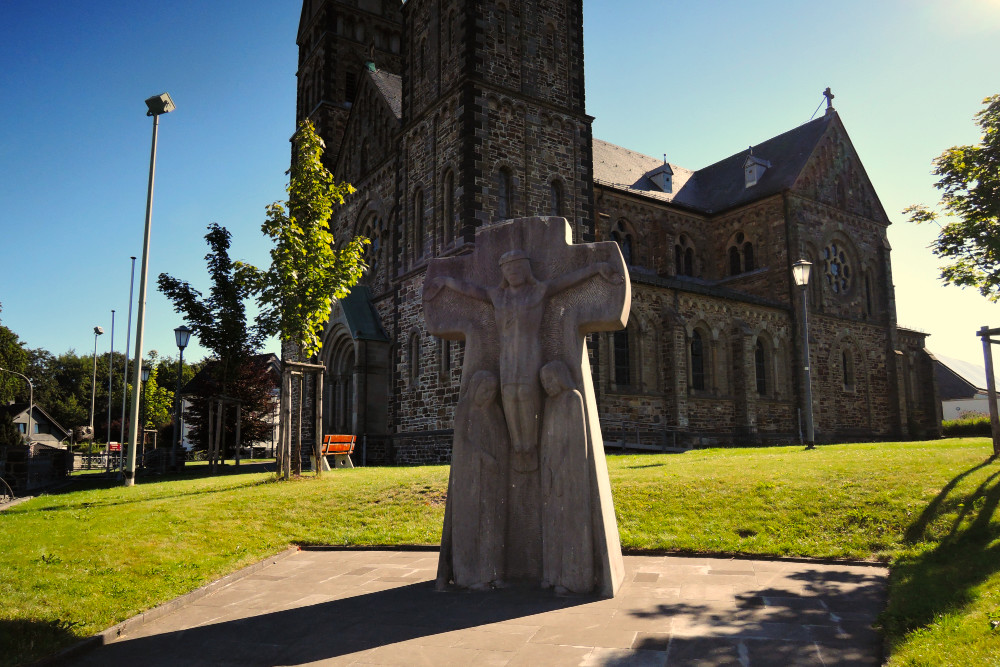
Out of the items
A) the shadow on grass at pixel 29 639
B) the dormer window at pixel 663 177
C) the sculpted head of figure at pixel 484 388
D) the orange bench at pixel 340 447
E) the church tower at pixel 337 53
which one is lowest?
the shadow on grass at pixel 29 639

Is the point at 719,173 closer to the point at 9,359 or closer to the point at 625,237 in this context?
the point at 625,237

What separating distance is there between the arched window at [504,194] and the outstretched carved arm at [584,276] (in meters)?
16.7

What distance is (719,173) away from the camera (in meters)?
37.6

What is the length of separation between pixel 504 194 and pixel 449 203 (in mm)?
1900

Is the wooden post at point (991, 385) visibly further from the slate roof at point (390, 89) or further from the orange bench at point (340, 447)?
the slate roof at point (390, 89)

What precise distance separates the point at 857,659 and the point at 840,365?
32842 mm

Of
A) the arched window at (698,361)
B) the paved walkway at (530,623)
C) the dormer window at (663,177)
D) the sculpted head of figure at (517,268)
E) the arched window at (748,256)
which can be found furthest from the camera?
the dormer window at (663,177)

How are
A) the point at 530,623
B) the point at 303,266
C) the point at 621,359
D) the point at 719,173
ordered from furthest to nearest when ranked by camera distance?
1. the point at 719,173
2. the point at 621,359
3. the point at 303,266
4. the point at 530,623

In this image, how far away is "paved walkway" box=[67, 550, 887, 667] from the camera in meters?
3.94

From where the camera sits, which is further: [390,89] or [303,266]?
[390,89]

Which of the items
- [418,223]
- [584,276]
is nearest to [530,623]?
[584,276]

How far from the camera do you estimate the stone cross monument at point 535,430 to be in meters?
5.44

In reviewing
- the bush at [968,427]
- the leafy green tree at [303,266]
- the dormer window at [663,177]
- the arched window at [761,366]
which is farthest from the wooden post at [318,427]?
the bush at [968,427]

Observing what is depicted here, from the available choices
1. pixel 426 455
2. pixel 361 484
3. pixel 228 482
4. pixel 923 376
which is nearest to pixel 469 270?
pixel 361 484
